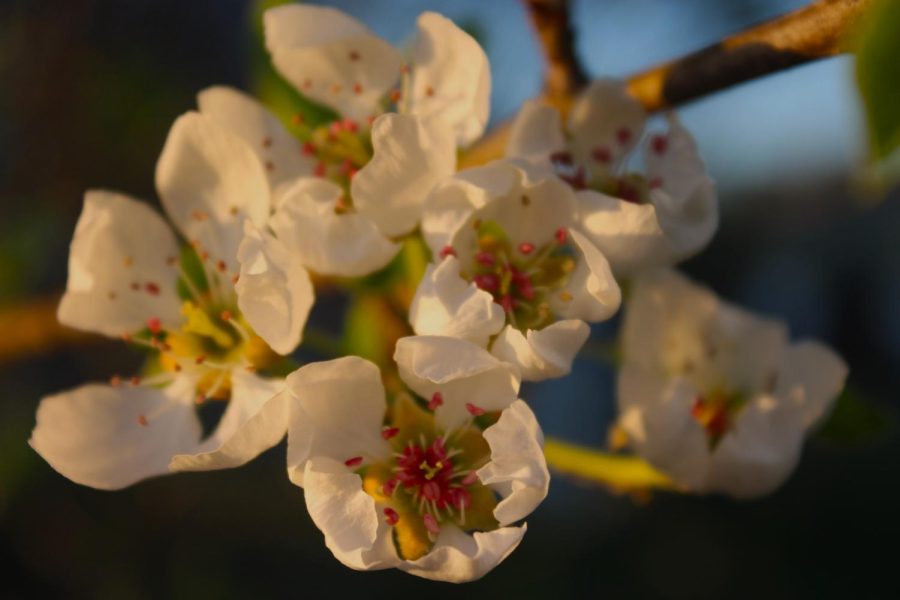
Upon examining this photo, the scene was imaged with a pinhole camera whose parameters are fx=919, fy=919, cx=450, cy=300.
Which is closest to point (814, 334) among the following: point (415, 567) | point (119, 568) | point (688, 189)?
point (119, 568)

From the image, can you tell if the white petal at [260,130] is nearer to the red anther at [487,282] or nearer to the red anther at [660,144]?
the red anther at [487,282]

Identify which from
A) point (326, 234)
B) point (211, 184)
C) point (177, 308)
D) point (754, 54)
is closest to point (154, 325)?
point (177, 308)

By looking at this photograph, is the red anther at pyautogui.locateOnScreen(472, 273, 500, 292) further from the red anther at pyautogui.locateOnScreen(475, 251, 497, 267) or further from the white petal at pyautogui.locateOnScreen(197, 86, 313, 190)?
the white petal at pyautogui.locateOnScreen(197, 86, 313, 190)

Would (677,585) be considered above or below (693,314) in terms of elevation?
below

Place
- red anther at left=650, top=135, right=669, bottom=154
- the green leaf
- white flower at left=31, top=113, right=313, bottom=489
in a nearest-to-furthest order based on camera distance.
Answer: the green leaf, white flower at left=31, top=113, right=313, bottom=489, red anther at left=650, top=135, right=669, bottom=154

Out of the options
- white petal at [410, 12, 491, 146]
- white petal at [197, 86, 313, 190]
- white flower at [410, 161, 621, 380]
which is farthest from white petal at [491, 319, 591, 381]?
white petal at [197, 86, 313, 190]

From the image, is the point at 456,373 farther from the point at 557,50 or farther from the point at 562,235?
the point at 557,50

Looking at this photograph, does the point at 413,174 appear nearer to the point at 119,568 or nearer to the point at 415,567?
the point at 415,567

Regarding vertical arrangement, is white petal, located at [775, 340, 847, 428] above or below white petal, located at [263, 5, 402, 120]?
below
